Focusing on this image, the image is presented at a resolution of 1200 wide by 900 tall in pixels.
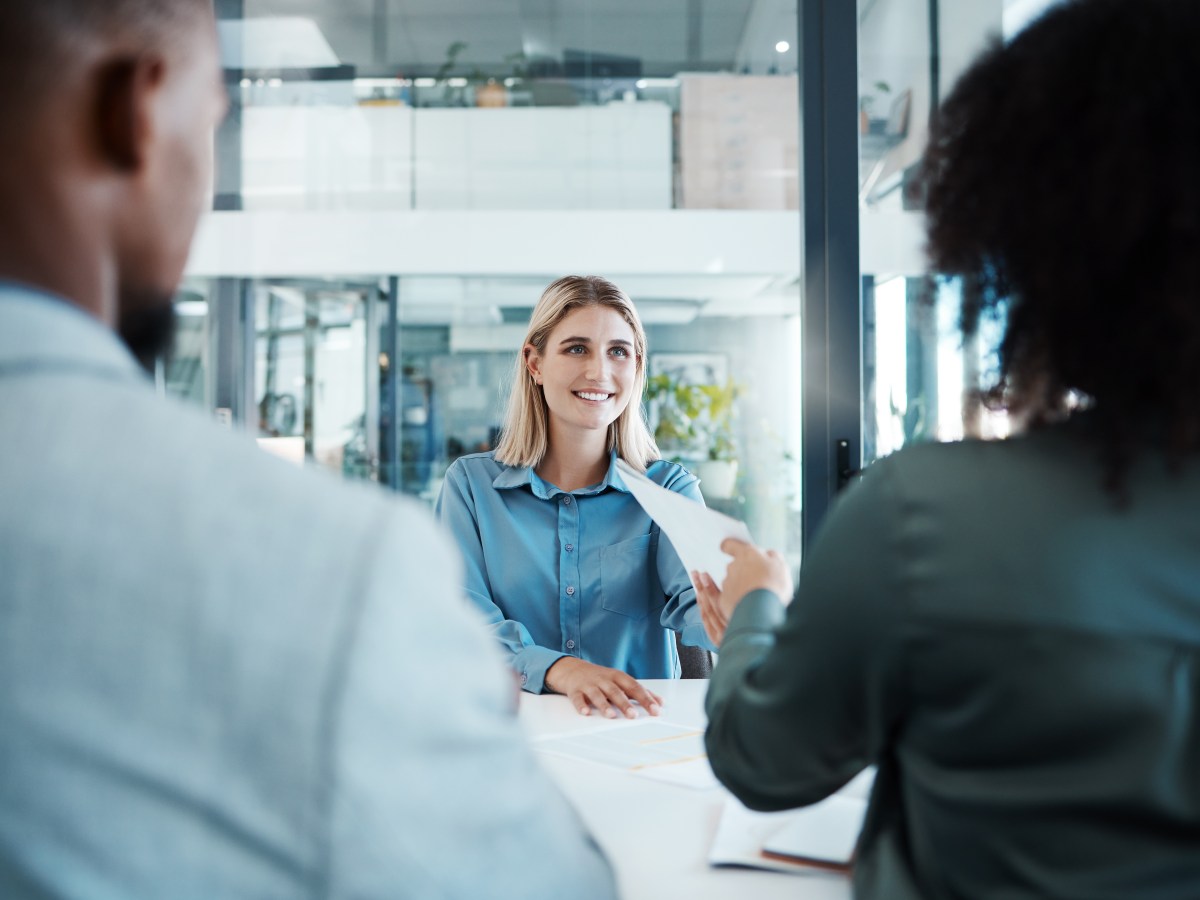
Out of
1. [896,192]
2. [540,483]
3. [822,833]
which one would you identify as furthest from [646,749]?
[896,192]

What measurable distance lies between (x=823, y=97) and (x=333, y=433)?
2365 millimetres

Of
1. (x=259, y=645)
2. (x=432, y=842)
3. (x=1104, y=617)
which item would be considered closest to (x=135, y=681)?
(x=259, y=645)

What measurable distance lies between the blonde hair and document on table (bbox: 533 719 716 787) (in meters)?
0.84

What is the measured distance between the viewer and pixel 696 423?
3.74 metres

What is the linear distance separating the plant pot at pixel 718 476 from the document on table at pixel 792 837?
264 cm

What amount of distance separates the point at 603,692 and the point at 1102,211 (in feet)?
3.70

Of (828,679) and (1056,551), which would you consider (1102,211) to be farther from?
(828,679)

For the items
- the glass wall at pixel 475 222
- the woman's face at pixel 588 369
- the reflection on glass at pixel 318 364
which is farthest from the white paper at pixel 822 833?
the reflection on glass at pixel 318 364

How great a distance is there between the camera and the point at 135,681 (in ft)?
1.61

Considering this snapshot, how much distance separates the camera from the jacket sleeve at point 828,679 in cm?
65

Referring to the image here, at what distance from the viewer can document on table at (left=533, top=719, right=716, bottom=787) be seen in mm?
1216

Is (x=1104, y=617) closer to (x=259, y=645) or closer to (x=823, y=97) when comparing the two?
(x=259, y=645)

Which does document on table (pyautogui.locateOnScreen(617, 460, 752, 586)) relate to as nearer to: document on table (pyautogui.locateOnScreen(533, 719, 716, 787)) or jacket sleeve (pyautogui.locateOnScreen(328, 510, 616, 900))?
document on table (pyautogui.locateOnScreen(533, 719, 716, 787))

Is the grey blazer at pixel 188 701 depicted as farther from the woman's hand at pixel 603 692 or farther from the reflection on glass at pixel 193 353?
the reflection on glass at pixel 193 353
